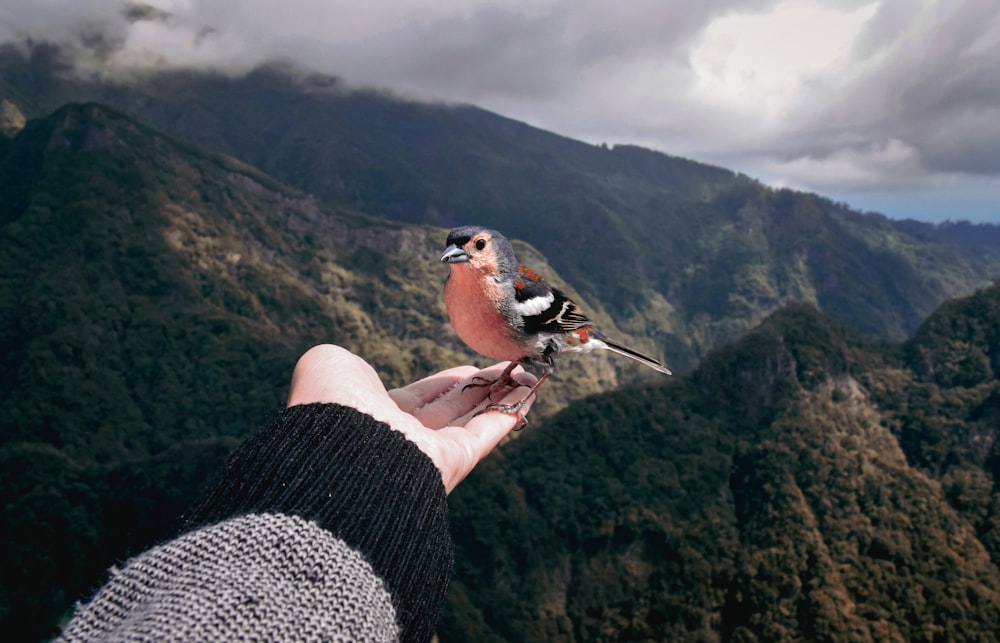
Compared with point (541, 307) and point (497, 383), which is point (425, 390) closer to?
point (497, 383)

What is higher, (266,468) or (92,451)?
(266,468)

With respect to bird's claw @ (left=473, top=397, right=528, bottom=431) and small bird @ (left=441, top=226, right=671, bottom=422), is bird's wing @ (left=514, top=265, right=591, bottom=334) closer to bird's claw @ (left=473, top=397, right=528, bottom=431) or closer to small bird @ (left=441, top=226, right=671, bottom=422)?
small bird @ (left=441, top=226, right=671, bottom=422)

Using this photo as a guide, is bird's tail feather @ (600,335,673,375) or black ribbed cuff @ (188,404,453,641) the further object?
bird's tail feather @ (600,335,673,375)

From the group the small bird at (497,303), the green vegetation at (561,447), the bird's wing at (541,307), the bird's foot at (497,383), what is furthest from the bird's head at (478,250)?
the green vegetation at (561,447)

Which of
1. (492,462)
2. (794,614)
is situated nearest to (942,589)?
(794,614)

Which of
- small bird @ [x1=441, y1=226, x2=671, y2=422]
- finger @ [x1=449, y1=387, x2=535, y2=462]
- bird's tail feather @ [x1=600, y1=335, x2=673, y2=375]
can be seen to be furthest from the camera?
bird's tail feather @ [x1=600, y1=335, x2=673, y2=375]

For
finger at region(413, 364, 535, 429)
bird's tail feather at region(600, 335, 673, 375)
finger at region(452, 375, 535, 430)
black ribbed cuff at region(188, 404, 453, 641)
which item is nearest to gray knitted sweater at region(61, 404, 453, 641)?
black ribbed cuff at region(188, 404, 453, 641)

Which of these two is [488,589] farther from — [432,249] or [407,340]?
[432,249]

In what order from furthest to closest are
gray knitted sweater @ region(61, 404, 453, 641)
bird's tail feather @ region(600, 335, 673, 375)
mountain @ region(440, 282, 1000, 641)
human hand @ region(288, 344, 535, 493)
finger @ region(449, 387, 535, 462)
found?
1. mountain @ region(440, 282, 1000, 641)
2. bird's tail feather @ region(600, 335, 673, 375)
3. finger @ region(449, 387, 535, 462)
4. human hand @ region(288, 344, 535, 493)
5. gray knitted sweater @ region(61, 404, 453, 641)
